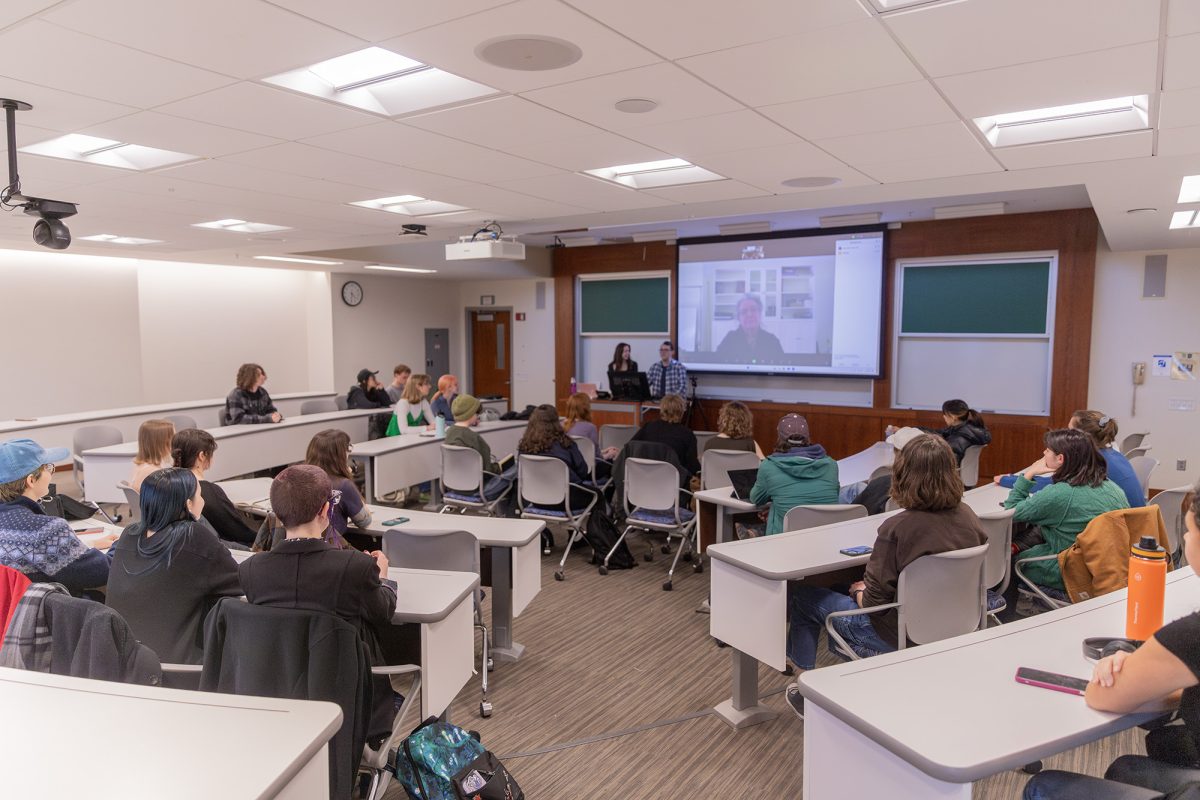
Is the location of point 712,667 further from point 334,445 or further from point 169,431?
point 169,431

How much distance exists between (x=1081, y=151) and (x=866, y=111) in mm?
1393

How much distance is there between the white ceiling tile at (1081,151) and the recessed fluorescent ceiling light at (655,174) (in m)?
1.65

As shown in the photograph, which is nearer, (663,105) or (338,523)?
(663,105)

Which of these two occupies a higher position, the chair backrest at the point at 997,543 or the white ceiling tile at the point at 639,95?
the white ceiling tile at the point at 639,95

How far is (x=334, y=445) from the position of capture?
140 inches

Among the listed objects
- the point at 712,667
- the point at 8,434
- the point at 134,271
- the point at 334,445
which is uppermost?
the point at 134,271

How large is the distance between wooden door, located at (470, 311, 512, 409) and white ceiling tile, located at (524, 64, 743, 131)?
9.65 metres

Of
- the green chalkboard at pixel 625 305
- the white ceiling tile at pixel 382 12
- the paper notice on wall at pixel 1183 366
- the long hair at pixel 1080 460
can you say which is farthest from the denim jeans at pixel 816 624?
the green chalkboard at pixel 625 305

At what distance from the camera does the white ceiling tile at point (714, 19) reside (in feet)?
6.74

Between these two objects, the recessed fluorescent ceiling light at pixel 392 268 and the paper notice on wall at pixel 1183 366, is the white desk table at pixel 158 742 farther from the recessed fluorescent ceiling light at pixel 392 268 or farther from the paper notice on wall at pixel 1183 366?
the recessed fluorescent ceiling light at pixel 392 268

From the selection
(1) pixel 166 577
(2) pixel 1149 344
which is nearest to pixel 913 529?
(1) pixel 166 577

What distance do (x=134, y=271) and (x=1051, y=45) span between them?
35.0 feet

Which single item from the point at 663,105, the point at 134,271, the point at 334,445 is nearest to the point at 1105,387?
the point at 663,105

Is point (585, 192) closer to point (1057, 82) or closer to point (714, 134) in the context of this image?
point (714, 134)
